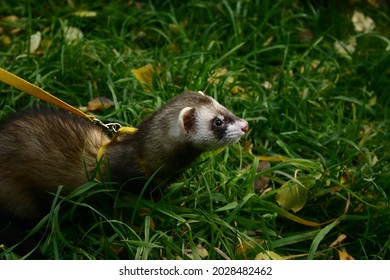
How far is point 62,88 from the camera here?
13.6 ft

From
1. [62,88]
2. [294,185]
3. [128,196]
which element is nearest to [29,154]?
[128,196]

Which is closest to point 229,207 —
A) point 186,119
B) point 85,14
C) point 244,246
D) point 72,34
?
point 244,246

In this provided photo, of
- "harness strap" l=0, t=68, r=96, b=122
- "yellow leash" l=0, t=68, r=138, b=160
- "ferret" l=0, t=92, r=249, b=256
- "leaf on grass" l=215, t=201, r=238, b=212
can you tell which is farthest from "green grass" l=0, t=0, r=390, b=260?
"harness strap" l=0, t=68, r=96, b=122

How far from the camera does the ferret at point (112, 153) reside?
3.20 metres

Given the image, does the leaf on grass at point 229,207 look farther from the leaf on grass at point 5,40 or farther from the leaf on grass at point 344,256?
the leaf on grass at point 5,40

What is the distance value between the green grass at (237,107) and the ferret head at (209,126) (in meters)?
0.31

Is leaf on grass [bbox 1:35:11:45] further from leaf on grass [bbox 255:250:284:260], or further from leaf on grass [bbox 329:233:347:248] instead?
leaf on grass [bbox 329:233:347:248]

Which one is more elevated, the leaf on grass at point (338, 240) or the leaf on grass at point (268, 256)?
the leaf on grass at point (268, 256)

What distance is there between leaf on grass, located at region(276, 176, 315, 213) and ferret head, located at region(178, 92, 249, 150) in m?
0.48

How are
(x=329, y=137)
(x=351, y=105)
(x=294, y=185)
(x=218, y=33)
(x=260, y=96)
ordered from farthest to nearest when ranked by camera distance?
(x=218, y=33)
(x=351, y=105)
(x=260, y=96)
(x=329, y=137)
(x=294, y=185)

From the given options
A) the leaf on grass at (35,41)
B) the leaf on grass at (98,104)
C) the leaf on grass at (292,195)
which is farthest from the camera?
the leaf on grass at (35,41)

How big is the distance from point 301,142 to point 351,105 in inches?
27.1

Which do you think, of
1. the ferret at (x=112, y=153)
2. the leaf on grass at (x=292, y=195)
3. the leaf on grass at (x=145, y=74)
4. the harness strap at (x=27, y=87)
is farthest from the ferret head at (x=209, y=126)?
the leaf on grass at (x=145, y=74)
